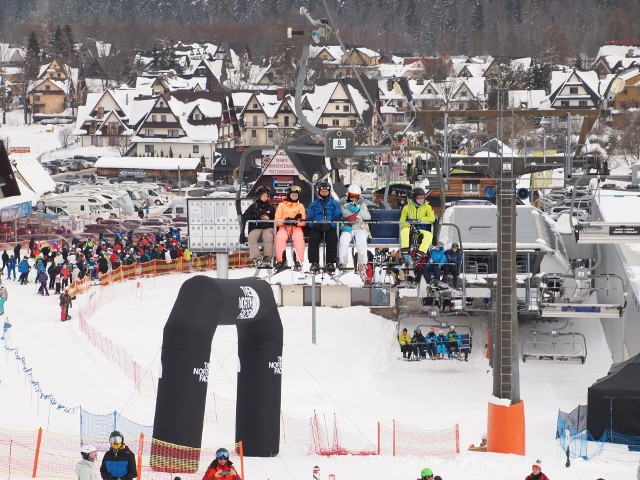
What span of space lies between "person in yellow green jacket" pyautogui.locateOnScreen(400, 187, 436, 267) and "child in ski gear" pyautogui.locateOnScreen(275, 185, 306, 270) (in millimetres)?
1542

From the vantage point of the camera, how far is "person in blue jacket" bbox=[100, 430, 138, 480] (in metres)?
15.8

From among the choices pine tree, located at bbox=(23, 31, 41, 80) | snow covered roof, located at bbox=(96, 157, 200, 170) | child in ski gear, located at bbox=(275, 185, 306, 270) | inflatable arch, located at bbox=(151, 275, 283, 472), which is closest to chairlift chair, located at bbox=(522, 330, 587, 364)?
child in ski gear, located at bbox=(275, 185, 306, 270)

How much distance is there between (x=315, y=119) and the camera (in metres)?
105

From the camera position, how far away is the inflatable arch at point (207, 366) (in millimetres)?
18328

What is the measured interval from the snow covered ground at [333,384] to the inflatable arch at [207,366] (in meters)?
0.69

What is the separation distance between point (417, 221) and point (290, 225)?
199cm

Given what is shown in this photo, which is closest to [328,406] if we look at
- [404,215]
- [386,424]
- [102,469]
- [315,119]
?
[386,424]

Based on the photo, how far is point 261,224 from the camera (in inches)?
885

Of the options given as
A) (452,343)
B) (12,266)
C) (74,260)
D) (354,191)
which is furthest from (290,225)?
(74,260)

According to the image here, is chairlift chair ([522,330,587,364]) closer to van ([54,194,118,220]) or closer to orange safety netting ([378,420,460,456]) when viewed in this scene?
orange safety netting ([378,420,460,456])

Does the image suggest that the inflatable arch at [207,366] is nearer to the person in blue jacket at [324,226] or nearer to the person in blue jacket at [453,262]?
the person in blue jacket at [324,226]

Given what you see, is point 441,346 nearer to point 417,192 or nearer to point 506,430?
point 417,192

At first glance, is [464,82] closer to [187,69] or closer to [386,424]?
[187,69]

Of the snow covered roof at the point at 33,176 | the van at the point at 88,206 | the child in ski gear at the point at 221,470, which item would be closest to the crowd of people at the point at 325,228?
the child in ski gear at the point at 221,470
